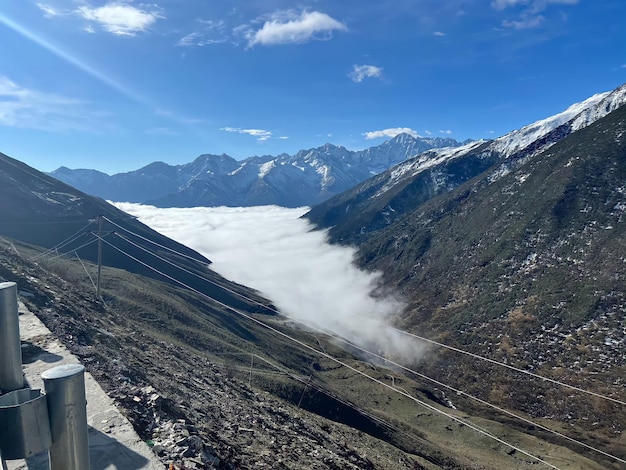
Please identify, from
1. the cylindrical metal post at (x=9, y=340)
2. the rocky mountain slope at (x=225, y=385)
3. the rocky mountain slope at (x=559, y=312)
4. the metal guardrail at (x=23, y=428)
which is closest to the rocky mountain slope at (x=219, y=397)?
the rocky mountain slope at (x=225, y=385)

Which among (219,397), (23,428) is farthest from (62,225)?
(23,428)

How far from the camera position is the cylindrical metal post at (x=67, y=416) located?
5945 millimetres

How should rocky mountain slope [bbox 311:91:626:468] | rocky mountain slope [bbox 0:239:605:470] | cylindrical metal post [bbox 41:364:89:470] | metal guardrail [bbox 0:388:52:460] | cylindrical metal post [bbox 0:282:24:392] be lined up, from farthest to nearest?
rocky mountain slope [bbox 311:91:626:468] → rocky mountain slope [bbox 0:239:605:470] → cylindrical metal post [bbox 0:282:24:392] → cylindrical metal post [bbox 41:364:89:470] → metal guardrail [bbox 0:388:52:460]

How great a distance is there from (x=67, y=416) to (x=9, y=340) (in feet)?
9.54

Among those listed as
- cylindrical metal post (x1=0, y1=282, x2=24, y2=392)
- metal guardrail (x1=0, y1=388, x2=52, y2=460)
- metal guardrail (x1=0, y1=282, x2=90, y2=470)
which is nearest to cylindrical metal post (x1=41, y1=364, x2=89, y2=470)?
metal guardrail (x1=0, y1=282, x2=90, y2=470)

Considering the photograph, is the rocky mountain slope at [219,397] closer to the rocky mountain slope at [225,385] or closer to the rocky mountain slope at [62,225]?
the rocky mountain slope at [225,385]

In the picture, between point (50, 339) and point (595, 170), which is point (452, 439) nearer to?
point (50, 339)

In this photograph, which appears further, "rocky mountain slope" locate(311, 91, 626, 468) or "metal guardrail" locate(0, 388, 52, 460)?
"rocky mountain slope" locate(311, 91, 626, 468)

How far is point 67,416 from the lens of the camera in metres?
6.11

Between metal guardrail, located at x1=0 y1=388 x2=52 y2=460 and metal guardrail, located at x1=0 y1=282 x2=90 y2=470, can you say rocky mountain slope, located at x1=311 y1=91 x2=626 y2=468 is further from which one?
metal guardrail, located at x1=0 y1=388 x2=52 y2=460

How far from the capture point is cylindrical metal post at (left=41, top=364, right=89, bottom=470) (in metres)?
5.95

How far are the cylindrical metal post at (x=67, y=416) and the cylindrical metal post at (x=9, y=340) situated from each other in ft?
8.29

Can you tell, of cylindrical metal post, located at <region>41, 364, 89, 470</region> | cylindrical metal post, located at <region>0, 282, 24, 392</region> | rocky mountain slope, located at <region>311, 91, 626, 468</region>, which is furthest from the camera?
rocky mountain slope, located at <region>311, 91, 626, 468</region>

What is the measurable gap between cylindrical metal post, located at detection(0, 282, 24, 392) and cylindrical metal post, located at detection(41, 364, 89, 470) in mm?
2527
